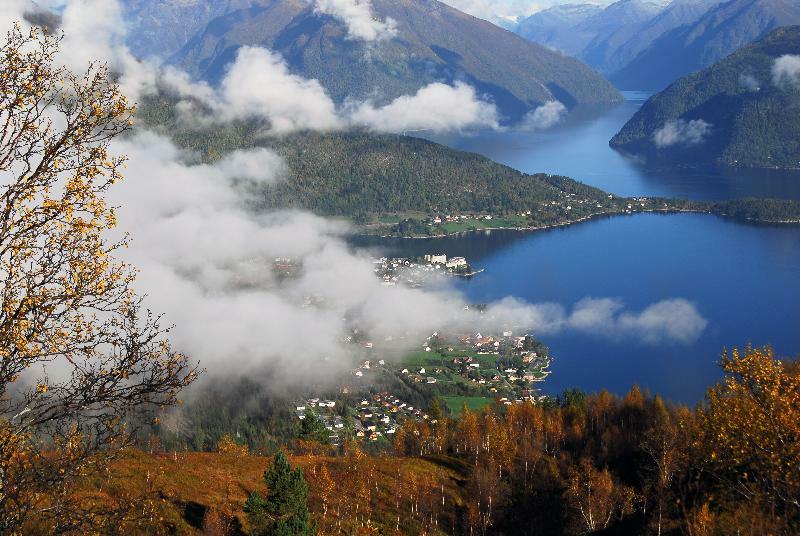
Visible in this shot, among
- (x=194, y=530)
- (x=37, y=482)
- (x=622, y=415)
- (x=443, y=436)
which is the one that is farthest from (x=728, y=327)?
(x=37, y=482)

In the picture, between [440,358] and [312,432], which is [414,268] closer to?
[440,358]

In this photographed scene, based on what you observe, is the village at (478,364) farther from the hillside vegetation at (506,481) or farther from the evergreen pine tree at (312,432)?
the evergreen pine tree at (312,432)

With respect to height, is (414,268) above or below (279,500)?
above

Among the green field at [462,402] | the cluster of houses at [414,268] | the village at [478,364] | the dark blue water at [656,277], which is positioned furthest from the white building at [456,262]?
the green field at [462,402]

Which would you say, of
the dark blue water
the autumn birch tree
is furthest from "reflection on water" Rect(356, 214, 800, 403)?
the autumn birch tree

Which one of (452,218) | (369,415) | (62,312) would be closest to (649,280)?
(369,415)

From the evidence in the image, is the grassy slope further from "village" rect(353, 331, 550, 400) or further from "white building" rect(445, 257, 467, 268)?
"white building" rect(445, 257, 467, 268)
